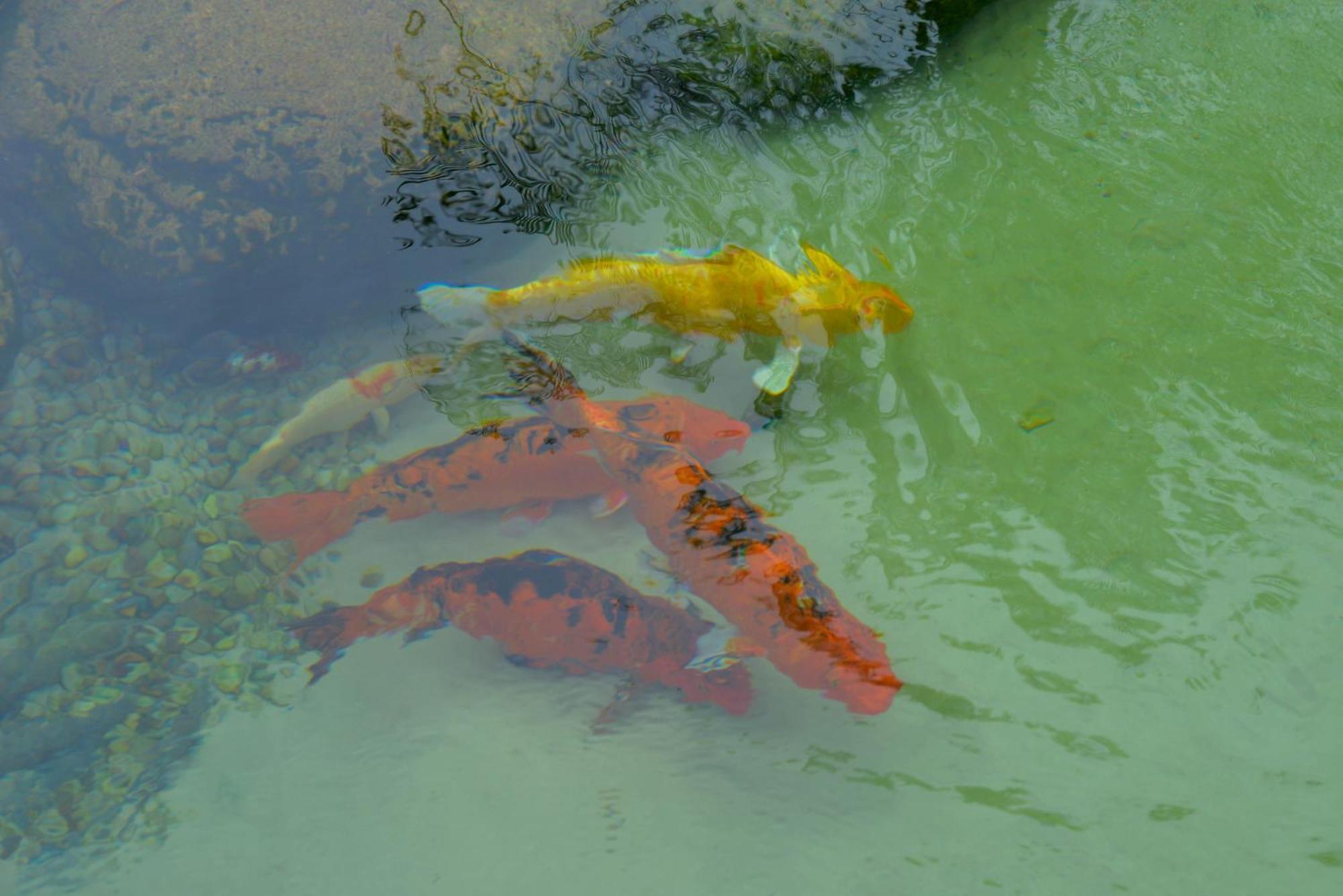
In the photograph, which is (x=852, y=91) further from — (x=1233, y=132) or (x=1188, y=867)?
(x=1188, y=867)

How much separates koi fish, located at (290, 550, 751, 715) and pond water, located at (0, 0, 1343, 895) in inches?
3.8

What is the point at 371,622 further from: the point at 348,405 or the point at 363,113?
the point at 363,113

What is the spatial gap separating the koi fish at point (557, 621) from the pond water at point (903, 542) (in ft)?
0.32

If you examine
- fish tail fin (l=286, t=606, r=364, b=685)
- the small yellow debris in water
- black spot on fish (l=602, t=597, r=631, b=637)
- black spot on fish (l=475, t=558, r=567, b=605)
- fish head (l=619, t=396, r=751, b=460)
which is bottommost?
fish tail fin (l=286, t=606, r=364, b=685)

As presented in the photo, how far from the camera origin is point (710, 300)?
413 centimetres

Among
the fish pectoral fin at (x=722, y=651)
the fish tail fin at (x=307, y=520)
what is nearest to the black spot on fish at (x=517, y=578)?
the fish pectoral fin at (x=722, y=651)

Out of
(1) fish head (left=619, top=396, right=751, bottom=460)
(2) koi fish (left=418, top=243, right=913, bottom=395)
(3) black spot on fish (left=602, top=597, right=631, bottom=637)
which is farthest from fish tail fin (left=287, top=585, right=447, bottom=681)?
(2) koi fish (left=418, top=243, right=913, bottom=395)

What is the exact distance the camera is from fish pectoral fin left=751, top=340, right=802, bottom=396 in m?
3.96

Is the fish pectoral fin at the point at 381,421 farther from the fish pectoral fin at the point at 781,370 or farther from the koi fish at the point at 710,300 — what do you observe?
the fish pectoral fin at the point at 781,370

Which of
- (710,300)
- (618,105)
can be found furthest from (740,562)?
(618,105)

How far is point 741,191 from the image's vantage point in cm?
455

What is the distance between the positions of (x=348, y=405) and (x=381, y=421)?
6.7 inches

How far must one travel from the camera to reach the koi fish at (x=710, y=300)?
407cm

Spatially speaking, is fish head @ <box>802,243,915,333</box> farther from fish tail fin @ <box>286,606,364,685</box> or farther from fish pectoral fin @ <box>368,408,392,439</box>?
fish tail fin @ <box>286,606,364,685</box>
